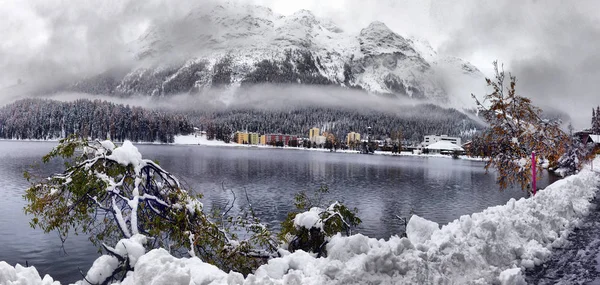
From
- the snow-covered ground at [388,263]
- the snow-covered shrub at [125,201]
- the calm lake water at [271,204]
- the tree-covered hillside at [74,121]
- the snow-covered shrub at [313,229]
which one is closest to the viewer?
the snow-covered ground at [388,263]

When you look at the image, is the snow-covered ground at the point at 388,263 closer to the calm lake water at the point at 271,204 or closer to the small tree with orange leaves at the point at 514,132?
the calm lake water at the point at 271,204

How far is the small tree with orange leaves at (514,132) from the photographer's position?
21266mm

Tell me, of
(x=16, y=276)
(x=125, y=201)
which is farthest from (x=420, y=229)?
(x=16, y=276)

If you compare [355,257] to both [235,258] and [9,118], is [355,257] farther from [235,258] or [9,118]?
[9,118]

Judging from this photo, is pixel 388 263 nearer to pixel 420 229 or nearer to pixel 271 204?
pixel 420 229

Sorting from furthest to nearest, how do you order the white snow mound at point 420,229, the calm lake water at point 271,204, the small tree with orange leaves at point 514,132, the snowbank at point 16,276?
the small tree with orange leaves at point 514,132 < the calm lake water at point 271,204 < the white snow mound at point 420,229 < the snowbank at point 16,276

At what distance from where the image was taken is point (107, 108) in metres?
183

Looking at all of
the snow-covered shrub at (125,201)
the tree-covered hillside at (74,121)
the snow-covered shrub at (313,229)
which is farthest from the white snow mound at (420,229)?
the tree-covered hillside at (74,121)

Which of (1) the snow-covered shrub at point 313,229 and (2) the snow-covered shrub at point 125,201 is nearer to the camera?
(2) the snow-covered shrub at point 125,201

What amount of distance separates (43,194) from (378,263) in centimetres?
750

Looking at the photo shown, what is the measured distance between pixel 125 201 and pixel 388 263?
21.1 ft

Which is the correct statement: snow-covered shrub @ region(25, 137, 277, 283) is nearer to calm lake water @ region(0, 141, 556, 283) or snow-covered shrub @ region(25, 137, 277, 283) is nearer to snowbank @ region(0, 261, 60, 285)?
calm lake water @ region(0, 141, 556, 283)

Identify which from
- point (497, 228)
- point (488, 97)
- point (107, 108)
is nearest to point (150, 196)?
point (497, 228)

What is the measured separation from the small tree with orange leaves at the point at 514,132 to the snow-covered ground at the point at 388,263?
1199cm
